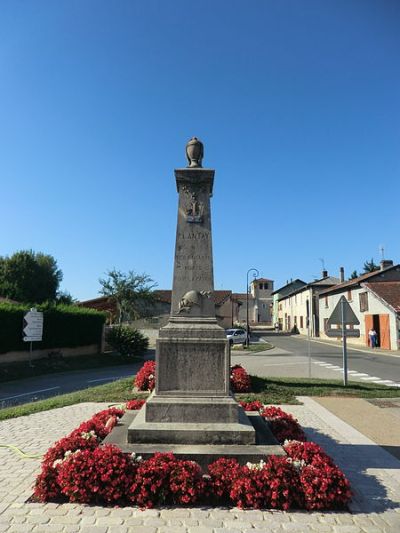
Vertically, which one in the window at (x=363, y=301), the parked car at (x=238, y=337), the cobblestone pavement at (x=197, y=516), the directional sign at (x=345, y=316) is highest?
the window at (x=363, y=301)

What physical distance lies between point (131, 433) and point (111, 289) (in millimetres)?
30724

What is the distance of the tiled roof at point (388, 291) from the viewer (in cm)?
3119

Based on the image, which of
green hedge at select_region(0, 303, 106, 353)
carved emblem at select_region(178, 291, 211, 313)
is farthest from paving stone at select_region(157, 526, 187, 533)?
green hedge at select_region(0, 303, 106, 353)

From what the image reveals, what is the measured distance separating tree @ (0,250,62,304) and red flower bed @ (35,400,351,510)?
36586 mm

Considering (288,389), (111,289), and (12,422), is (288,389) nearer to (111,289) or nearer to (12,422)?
(12,422)

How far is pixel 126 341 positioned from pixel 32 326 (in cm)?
672

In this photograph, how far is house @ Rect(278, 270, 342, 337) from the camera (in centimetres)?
5206

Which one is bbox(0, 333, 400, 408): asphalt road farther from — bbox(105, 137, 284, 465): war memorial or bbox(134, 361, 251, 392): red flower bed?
bbox(105, 137, 284, 465): war memorial

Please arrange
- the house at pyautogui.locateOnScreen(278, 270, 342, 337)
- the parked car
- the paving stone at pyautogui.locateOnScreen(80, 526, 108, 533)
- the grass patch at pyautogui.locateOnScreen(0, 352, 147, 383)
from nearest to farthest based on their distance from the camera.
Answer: the paving stone at pyautogui.locateOnScreen(80, 526, 108, 533) → the grass patch at pyautogui.locateOnScreen(0, 352, 147, 383) → the parked car → the house at pyautogui.locateOnScreen(278, 270, 342, 337)

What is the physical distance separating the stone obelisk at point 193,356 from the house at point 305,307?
3823 centimetres

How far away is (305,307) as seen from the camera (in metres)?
55.3

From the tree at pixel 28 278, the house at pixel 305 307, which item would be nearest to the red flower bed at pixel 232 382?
the tree at pixel 28 278

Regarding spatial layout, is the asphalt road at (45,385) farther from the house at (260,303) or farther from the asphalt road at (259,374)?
the house at (260,303)

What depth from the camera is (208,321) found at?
6.21m
